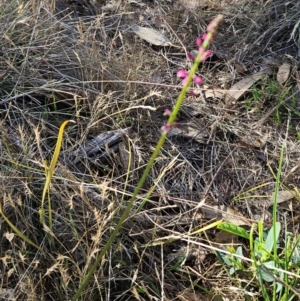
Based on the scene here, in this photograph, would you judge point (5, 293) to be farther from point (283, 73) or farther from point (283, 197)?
point (283, 73)

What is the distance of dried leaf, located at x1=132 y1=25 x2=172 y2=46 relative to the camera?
8.49 feet

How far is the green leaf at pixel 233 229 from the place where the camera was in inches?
72.6

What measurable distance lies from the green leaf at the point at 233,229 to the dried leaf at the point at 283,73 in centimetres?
83

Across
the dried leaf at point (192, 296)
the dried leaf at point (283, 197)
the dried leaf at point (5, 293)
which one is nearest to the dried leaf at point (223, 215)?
the dried leaf at point (283, 197)

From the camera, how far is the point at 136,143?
2078mm

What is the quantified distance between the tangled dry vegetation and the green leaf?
0.15ft

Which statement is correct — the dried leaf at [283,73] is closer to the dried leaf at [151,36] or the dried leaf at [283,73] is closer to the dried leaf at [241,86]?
the dried leaf at [241,86]

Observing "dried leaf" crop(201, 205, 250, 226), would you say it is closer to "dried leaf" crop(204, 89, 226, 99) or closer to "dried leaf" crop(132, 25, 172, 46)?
"dried leaf" crop(204, 89, 226, 99)

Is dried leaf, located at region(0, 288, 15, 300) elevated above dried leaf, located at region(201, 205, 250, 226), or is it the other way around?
dried leaf, located at region(0, 288, 15, 300)

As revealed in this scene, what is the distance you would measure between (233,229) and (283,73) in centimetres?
90

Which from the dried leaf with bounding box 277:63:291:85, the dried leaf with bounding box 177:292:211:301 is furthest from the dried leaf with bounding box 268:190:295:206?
the dried leaf with bounding box 277:63:291:85

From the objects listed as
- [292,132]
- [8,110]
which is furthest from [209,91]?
[8,110]

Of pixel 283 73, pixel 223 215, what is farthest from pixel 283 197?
pixel 283 73

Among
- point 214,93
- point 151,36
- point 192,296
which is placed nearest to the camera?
point 192,296
